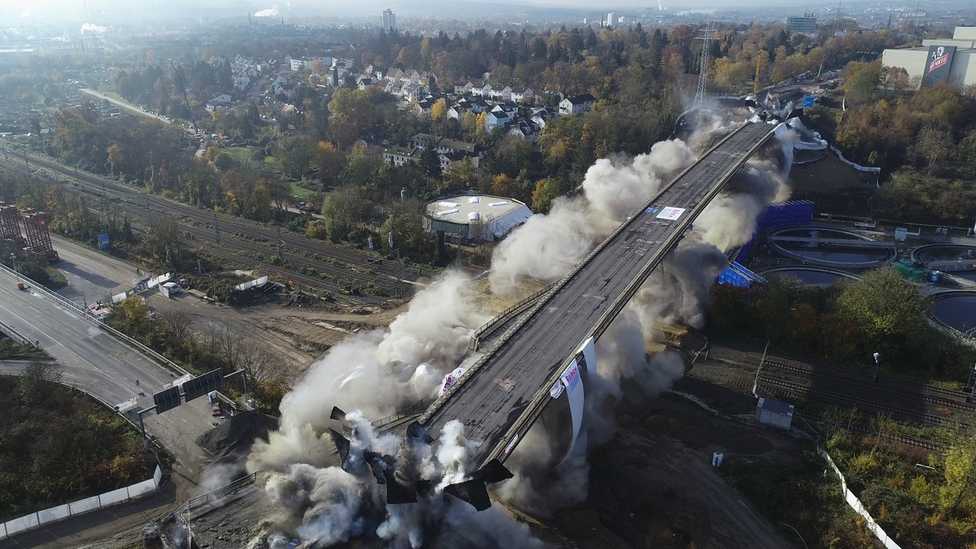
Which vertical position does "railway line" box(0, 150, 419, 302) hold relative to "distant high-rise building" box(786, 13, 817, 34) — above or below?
below

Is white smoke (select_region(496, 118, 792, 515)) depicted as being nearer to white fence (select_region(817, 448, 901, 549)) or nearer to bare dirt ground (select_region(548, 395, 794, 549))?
bare dirt ground (select_region(548, 395, 794, 549))

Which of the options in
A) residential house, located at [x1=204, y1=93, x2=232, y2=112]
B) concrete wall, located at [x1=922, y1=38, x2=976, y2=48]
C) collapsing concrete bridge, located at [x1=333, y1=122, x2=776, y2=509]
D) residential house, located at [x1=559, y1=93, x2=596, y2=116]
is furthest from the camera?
residential house, located at [x1=204, y1=93, x2=232, y2=112]

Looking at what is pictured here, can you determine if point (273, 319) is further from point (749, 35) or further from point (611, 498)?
point (749, 35)

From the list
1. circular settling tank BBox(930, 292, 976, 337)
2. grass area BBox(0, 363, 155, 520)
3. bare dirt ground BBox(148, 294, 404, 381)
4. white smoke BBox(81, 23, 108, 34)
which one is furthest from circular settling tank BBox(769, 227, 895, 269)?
white smoke BBox(81, 23, 108, 34)

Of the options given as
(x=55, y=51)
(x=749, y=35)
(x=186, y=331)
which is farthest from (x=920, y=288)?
(x=55, y=51)

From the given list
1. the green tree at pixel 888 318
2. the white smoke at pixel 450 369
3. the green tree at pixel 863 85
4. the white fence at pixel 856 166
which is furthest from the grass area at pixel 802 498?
the green tree at pixel 863 85

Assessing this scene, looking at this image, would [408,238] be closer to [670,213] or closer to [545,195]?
[545,195]

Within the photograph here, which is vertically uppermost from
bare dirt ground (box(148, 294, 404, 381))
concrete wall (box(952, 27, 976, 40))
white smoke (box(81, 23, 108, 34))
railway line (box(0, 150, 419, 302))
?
white smoke (box(81, 23, 108, 34))
